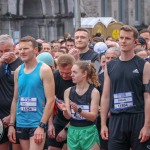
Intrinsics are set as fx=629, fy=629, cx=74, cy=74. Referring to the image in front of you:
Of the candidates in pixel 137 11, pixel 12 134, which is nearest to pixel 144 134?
pixel 12 134

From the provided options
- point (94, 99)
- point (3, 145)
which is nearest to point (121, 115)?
point (94, 99)

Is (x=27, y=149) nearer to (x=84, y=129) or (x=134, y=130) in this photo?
(x=84, y=129)

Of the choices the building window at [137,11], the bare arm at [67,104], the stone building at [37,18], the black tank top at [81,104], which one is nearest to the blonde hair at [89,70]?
the black tank top at [81,104]

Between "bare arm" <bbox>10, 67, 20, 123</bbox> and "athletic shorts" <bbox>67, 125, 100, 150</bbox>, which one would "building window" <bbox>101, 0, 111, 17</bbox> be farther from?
"athletic shorts" <bbox>67, 125, 100, 150</bbox>

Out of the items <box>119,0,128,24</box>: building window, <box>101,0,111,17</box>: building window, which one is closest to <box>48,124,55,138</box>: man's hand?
<box>101,0,111,17</box>: building window

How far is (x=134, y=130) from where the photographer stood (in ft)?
24.1

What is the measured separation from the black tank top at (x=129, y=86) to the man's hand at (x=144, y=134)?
0.25 m

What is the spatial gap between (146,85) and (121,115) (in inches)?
18.3

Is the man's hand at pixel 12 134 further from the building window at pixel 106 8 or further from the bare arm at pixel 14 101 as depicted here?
the building window at pixel 106 8

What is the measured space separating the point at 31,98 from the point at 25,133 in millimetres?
464

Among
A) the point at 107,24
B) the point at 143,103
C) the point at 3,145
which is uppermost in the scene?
the point at 107,24

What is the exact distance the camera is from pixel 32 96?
8.06 meters

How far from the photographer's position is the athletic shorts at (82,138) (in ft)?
26.3

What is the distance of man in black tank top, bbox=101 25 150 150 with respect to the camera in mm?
7371
